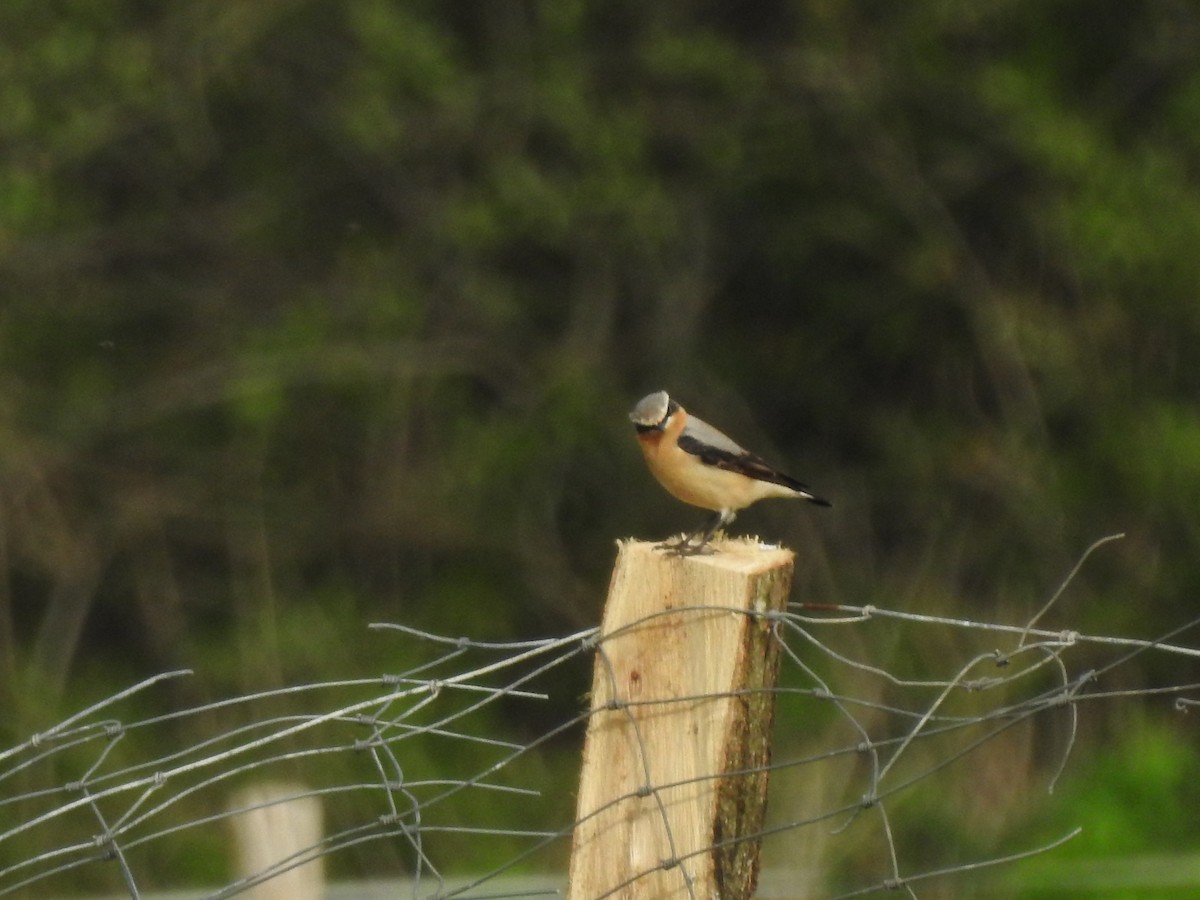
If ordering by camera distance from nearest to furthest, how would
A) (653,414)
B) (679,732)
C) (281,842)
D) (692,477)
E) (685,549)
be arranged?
1. (679,732)
2. (685,549)
3. (281,842)
4. (692,477)
5. (653,414)

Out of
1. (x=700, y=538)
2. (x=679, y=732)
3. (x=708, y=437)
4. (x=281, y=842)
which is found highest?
(x=708, y=437)

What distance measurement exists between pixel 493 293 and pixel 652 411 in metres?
7.14

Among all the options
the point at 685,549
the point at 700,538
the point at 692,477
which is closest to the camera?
the point at 685,549

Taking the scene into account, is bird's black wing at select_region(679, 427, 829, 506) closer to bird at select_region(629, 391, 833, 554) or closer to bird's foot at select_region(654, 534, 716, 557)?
bird at select_region(629, 391, 833, 554)

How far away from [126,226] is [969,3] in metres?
5.55

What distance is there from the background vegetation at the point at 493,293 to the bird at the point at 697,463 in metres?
5.87

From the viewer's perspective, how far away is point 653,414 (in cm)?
510

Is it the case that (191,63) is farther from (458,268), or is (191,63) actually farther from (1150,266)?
(1150,266)

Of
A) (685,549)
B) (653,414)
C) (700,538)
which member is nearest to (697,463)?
(653,414)

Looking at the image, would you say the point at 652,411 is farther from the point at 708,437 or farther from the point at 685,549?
the point at 685,549

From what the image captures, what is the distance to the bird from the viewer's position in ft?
16.4

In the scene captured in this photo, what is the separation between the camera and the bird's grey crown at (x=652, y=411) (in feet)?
16.7

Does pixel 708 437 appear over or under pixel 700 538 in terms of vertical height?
over

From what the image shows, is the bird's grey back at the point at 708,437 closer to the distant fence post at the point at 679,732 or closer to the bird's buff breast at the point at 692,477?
the bird's buff breast at the point at 692,477
